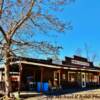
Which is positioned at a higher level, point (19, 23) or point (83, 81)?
point (19, 23)

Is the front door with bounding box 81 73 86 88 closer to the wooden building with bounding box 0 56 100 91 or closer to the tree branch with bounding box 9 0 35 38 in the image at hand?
the wooden building with bounding box 0 56 100 91

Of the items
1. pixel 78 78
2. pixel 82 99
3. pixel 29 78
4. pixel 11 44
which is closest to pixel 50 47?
pixel 11 44

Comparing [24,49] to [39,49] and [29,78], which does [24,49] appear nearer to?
[39,49]

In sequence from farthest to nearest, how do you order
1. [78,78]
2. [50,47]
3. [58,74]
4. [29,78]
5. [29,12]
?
1. [78,78]
2. [58,74]
3. [29,78]
4. [29,12]
5. [50,47]

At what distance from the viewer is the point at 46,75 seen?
38531mm

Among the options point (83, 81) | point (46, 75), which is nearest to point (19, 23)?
point (46, 75)

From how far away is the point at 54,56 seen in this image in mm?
22766

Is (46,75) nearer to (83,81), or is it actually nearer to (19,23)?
(83,81)

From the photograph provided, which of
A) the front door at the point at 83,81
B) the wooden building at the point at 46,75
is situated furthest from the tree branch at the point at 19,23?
the front door at the point at 83,81

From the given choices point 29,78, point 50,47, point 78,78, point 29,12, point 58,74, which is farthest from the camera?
point 78,78

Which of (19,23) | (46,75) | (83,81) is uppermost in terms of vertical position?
(19,23)

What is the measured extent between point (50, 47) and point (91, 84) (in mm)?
24243

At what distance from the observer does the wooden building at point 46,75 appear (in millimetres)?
32344

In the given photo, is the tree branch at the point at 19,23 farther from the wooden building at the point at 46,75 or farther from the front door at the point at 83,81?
the front door at the point at 83,81
